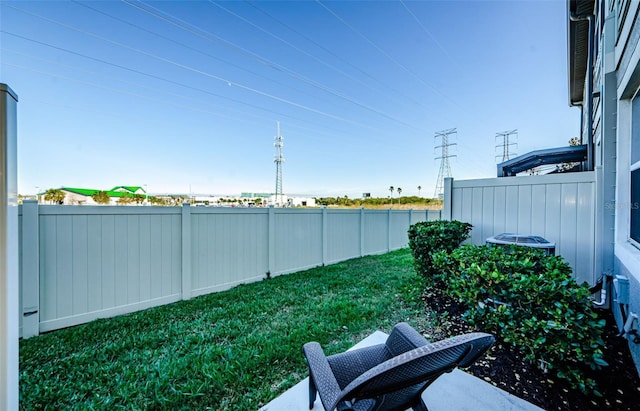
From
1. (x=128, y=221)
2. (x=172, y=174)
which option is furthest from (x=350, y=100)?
(x=128, y=221)

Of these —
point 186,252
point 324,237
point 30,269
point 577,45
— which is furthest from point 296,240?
point 577,45

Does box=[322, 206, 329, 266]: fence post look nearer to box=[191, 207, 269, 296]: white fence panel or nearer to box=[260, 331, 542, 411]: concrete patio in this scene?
box=[191, 207, 269, 296]: white fence panel

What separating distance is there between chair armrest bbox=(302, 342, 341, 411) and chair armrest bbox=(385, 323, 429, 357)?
0.56m

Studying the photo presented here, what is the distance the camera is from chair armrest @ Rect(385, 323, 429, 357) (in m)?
1.78

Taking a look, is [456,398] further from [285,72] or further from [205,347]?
[285,72]

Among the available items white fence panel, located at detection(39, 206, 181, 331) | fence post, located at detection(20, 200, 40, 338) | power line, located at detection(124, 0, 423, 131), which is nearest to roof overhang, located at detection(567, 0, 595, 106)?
power line, located at detection(124, 0, 423, 131)

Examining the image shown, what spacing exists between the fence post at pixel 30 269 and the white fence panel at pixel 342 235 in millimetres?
5152

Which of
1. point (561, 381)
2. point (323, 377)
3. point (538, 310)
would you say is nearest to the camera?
point (323, 377)

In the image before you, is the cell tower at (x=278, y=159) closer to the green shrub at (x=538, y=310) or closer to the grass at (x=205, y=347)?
the grass at (x=205, y=347)

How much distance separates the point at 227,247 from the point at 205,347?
232 cm

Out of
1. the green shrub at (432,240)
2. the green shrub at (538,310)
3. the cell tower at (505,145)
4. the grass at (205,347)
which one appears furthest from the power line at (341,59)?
the cell tower at (505,145)

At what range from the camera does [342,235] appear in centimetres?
737

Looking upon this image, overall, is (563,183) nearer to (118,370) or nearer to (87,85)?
(118,370)

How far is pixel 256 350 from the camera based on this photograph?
2717 millimetres
